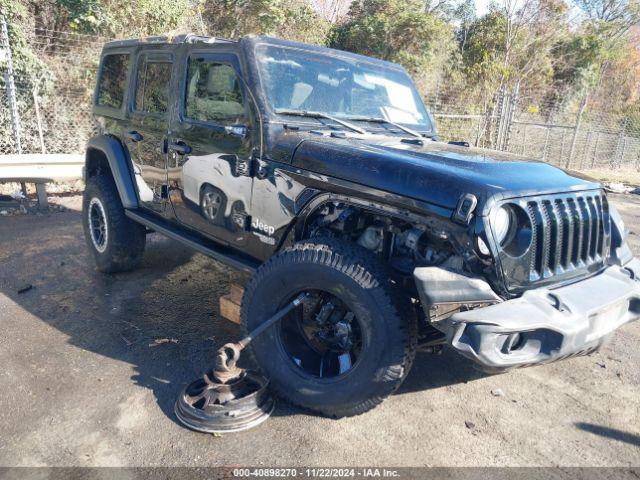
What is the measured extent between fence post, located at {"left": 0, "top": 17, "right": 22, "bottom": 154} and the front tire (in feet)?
23.4

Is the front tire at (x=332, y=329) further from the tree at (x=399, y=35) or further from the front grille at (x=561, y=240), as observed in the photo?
the tree at (x=399, y=35)

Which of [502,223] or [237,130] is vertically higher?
[237,130]

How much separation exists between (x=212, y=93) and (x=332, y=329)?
1876 mm

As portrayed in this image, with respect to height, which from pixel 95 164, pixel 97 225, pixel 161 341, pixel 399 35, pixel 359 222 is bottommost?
pixel 161 341

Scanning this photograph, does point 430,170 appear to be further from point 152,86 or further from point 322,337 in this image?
point 152,86

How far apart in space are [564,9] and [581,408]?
737 inches

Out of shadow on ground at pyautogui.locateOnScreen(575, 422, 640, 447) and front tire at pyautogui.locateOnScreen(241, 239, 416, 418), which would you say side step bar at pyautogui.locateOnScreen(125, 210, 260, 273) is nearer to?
front tire at pyautogui.locateOnScreen(241, 239, 416, 418)

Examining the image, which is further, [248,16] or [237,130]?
[248,16]

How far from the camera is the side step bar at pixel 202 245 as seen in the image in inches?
135

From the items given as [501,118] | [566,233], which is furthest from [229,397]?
[501,118]

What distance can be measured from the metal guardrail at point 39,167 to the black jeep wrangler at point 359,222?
3995 millimetres

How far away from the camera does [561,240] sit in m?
2.60

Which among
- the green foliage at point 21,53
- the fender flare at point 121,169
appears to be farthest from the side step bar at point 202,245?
the green foliage at point 21,53

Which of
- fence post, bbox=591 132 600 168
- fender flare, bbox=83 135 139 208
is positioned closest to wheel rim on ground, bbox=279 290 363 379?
fender flare, bbox=83 135 139 208
